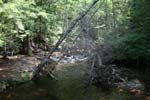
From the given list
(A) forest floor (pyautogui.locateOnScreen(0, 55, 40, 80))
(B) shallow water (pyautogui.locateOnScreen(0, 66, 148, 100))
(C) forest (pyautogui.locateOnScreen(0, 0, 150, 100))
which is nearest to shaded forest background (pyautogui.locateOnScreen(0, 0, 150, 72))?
(C) forest (pyautogui.locateOnScreen(0, 0, 150, 100))

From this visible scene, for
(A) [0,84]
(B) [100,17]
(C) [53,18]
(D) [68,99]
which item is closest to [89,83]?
(D) [68,99]

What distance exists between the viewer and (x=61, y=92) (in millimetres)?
15148

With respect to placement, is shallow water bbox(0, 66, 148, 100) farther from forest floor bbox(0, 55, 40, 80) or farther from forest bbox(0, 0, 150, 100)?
forest floor bbox(0, 55, 40, 80)

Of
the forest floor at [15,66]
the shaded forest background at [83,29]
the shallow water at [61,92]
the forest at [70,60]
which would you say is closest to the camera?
the shallow water at [61,92]

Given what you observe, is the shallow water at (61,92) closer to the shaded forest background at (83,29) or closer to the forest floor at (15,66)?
the forest floor at (15,66)

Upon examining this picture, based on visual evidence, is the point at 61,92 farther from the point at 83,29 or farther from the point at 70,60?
the point at 70,60

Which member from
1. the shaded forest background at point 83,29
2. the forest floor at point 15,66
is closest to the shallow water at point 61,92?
the forest floor at point 15,66

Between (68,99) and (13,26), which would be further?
(13,26)

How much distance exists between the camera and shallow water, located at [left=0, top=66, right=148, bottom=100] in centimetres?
1416

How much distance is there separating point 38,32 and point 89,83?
14.2 metres

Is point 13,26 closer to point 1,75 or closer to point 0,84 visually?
point 1,75

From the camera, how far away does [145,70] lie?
21.2 meters

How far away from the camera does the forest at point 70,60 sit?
15.4m

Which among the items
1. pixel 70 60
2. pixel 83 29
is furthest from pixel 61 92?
pixel 70 60
